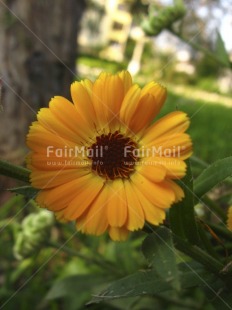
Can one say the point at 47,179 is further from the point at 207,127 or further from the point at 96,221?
the point at 207,127

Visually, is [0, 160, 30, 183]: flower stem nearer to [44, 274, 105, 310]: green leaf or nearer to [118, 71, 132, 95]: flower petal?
[118, 71, 132, 95]: flower petal

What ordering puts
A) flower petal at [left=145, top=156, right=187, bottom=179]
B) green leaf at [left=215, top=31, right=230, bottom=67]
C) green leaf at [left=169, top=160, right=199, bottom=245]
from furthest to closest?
1. green leaf at [left=215, top=31, right=230, bottom=67]
2. green leaf at [left=169, top=160, right=199, bottom=245]
3. flower petal at [left=145, top=156, right=187, bottom=179]

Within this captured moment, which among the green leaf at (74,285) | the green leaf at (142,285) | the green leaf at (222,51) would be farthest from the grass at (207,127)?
the green leaf at (142,285)

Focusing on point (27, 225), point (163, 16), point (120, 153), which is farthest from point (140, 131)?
point (163, 16)

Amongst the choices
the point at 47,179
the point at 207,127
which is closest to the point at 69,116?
the point at 47,179

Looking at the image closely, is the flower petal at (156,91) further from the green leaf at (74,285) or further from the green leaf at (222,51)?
the green leaf at (74,285)

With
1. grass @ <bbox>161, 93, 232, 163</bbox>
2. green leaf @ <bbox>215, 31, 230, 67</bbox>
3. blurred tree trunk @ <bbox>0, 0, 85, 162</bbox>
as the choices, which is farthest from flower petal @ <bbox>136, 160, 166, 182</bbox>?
blurred tree trunk @ <bbox>0, 0, 85, 162</bbox>
